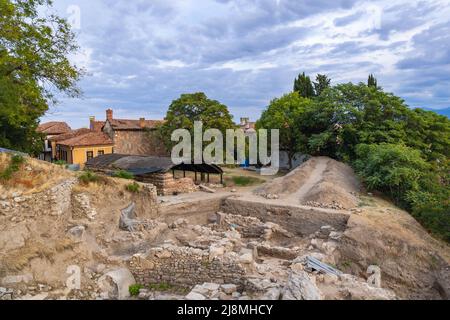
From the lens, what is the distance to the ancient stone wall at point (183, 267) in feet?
30.5

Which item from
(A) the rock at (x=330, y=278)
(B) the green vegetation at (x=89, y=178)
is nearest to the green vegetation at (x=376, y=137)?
(A) the rock at (x=330, y=278)

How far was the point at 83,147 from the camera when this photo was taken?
29.0m

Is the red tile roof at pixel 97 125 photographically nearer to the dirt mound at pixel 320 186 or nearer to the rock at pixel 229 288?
the dirt mound at pixel 320 186

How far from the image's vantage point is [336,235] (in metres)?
13.4

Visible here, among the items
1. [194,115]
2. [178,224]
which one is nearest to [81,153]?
[194,115]

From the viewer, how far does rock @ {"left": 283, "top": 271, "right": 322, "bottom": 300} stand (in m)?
7.19

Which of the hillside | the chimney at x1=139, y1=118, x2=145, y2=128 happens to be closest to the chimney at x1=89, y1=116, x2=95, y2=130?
the chimney at x1=139, y1=118, x2=145, y2=128

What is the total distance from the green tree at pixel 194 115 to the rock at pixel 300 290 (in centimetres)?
1832

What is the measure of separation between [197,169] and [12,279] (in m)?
14.8

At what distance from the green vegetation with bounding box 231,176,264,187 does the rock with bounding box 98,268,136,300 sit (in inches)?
571

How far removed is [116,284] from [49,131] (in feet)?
99.3

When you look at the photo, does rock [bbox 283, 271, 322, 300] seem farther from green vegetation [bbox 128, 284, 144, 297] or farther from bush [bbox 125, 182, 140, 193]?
bush [bbox 125, 182, 140, 193]

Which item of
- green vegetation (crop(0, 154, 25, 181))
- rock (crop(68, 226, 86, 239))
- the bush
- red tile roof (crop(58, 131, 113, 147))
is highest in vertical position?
red tile roof (crop(58, 131, 113, 147))

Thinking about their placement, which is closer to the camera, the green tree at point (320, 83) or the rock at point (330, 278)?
the rock at point (330, 278)
